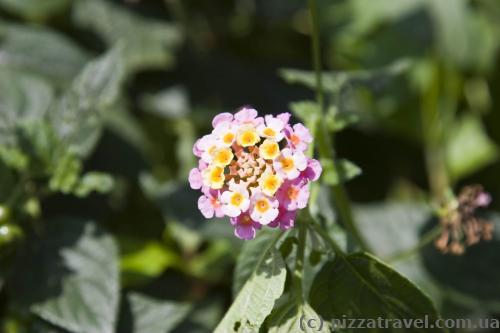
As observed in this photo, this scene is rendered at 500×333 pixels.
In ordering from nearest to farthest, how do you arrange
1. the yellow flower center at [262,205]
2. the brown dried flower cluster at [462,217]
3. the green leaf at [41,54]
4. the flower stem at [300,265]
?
the yellow flower center at [262,205] < the flower stem at [300,265] < the brown dried flower cluster at [462,217] < the green leaf at [41,54]

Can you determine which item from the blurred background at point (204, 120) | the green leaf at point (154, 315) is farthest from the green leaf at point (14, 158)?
the green leaf at point (154, 315)

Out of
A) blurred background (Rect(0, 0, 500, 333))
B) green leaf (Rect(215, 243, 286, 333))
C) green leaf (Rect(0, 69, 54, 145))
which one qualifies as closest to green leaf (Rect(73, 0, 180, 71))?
blurred background (Rect(0, 0, 500, 333))

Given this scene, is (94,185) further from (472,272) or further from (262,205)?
(472,272)

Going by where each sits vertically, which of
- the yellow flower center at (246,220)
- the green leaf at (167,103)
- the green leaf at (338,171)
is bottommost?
the yellow flower center at (246,220)

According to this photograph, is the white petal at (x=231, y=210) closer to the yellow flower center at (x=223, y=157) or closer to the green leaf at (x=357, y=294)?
the yellow flower center at (x=223, y=157)

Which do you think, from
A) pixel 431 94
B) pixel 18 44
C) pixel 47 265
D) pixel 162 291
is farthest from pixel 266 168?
pixel 431 94

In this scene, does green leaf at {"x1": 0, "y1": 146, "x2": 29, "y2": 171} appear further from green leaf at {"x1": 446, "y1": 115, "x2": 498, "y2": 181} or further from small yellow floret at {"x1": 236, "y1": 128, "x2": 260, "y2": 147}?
green leaf at {"x1": 446, "y1": 115, "x2": 498, "y2": 181}
